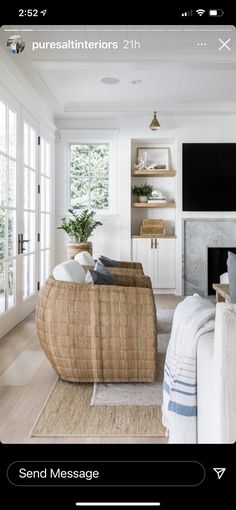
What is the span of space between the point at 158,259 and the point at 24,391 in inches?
139

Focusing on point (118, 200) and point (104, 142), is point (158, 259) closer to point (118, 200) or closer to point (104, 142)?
point (118, 200)

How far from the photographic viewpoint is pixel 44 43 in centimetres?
79

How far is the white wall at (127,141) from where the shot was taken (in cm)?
534

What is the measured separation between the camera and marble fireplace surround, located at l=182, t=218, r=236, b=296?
534cm

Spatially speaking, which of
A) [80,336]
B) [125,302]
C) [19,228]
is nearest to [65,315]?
[80,336]

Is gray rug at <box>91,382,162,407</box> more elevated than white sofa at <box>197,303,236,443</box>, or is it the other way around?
white sofa at <box>197,303,236,443</box>

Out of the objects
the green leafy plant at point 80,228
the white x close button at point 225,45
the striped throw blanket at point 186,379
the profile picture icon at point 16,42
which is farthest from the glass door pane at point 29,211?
the white x close button at point 225,45

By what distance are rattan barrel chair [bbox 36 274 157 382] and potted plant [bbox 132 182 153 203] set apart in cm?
354

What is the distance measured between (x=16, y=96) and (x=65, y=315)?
2.29 metres
